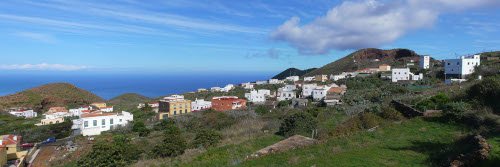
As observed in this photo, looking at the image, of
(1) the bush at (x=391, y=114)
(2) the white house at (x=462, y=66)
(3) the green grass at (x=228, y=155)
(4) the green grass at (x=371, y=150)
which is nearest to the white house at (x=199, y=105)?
(2) the white house at (x=462, y=66)

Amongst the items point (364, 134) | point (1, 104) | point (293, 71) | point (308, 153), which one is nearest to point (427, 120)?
point (364, 134)

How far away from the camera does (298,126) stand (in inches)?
563

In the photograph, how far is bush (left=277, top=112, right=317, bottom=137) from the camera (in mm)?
14266

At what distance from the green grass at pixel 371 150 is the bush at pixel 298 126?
8.13 ft

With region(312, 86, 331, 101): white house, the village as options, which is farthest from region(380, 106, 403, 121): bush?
region(312, 86, 331, 101): white house

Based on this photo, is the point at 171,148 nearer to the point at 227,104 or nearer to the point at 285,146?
the point at 285,146

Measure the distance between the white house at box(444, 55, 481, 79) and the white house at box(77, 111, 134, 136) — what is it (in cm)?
3949

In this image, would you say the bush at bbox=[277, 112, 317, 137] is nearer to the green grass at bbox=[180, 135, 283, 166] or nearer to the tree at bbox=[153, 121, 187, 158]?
the green grass at bbox=[180, 135, 283, 166]

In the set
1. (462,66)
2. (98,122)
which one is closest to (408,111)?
(98,122)

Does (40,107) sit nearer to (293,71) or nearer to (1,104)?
(1,104)

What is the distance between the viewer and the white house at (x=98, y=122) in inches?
1570

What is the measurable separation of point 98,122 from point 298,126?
3272cm

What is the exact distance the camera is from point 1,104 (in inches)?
2862

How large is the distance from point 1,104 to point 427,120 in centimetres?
8067
